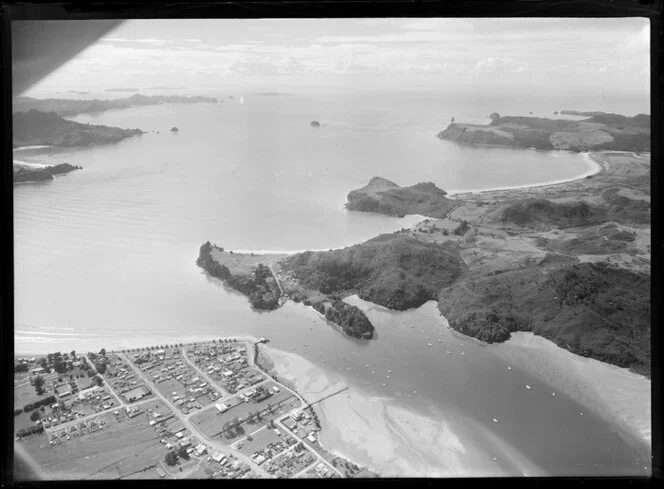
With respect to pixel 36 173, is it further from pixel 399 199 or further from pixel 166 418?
pixel 399 199

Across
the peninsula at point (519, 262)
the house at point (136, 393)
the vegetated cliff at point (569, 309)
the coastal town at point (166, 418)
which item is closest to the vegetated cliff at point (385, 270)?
the peninsula at point (519, 262)

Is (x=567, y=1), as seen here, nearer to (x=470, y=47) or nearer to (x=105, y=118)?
(x=470, y=47)

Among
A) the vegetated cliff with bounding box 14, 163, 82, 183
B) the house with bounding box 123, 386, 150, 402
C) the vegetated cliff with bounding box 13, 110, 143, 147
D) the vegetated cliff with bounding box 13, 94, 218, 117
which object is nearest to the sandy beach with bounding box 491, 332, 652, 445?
the house with bounding box 123, 386, 150, 402

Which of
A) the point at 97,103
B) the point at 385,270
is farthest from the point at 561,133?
the point at 97,103

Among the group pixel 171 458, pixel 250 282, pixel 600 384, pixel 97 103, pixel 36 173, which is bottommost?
pixel 171 458

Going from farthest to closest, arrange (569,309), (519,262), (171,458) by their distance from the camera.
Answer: (519,262) < (569,309) < (171,458)

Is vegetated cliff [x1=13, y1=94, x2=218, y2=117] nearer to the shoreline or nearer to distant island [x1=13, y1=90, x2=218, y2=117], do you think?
distant island [x1=13, y1=90, x2=218, y2=117]

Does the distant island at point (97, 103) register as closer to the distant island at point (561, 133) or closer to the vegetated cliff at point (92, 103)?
the vegetated cliff at point (92, 103)
